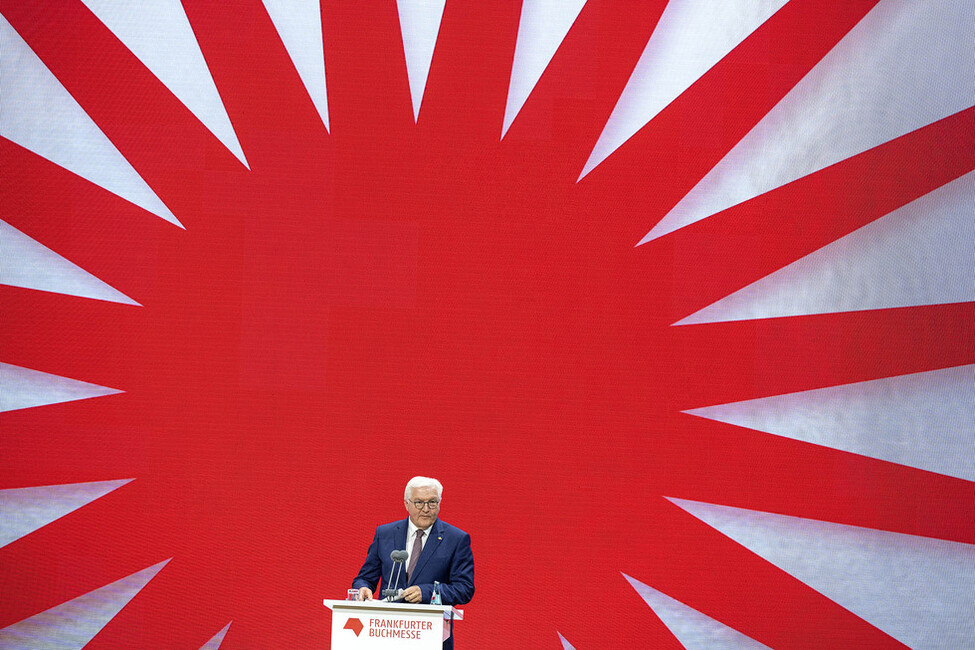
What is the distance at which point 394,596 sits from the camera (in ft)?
9.05

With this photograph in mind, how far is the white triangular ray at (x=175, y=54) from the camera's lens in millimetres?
3891

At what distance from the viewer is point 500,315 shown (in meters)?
3.86

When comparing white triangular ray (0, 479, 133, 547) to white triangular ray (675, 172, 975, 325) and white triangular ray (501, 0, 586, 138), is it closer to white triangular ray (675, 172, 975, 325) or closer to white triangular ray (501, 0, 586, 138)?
white triangular ray (501, 0, 586, 138)

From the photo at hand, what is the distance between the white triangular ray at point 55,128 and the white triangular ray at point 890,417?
292 centimetres

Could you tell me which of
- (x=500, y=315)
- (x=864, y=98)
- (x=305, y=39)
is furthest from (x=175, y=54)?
(x=864, y=98)

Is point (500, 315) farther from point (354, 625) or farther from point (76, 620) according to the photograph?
point (76, 620)

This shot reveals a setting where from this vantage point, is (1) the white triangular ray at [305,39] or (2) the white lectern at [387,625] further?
(1) the white triangular ray at [305,39]

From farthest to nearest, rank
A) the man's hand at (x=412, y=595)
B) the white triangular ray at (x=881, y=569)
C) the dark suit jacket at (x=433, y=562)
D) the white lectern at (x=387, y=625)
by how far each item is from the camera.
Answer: the white triangular ray at (x=881, y=569), the dark suit jacket at (x=433, y=562), the man's hand at (x=412, y=595), the white lectern at (x=387, y=625)

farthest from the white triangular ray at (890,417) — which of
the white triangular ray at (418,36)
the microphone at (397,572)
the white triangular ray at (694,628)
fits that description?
the white triangular ray at (418,36)

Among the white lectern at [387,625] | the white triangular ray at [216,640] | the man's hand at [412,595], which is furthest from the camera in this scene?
the white triangular ray at [216,640]

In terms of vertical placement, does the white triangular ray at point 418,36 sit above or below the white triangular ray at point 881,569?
above

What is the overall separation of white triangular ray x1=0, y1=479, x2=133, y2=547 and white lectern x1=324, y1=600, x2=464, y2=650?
1781mm

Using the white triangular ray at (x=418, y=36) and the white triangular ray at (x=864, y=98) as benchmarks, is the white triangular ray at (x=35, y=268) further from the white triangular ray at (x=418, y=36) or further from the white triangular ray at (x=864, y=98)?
the white triangular ray at (x=864, y=98)

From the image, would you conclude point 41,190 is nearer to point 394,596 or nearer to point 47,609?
point 47,609
